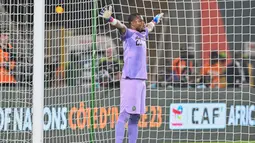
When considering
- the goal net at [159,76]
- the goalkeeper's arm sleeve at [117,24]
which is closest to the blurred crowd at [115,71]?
the goal net at [159,76]

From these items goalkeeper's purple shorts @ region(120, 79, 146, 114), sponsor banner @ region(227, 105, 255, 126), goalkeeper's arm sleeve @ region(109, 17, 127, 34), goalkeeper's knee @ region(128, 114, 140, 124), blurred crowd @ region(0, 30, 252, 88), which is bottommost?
sponsor banner @ region(227, 105, 255, 126)

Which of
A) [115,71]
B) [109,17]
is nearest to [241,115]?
[115,71]

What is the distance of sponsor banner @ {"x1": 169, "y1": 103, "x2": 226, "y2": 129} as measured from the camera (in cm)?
1194

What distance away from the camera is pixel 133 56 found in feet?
24.8

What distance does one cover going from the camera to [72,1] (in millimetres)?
9398

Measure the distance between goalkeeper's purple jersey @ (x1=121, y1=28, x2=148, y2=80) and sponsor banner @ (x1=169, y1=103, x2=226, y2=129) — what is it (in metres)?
4.45

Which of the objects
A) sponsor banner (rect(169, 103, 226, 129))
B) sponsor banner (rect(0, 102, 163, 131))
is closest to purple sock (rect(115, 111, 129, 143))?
sponsor banner (rect(0, 102, 163, 131))

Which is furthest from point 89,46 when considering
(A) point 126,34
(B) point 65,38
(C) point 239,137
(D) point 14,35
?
(C) point 239,137

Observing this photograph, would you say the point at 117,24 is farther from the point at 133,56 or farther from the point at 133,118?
the point at 133,118

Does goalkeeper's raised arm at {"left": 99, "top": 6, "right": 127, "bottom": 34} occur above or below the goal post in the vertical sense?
above

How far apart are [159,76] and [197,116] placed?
117 centimetres

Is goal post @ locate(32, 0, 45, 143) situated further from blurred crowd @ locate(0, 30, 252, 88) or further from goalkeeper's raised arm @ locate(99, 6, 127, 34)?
blurred crowd @ locate(0, 30, 252, 88)

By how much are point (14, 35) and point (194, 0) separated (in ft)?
13.1

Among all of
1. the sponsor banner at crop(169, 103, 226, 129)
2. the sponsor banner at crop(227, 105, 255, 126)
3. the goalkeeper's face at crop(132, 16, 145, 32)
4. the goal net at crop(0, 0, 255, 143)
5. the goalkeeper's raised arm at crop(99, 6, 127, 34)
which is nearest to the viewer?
the goalkeeper's raised arm at crop(99, 6, 127, 34)
